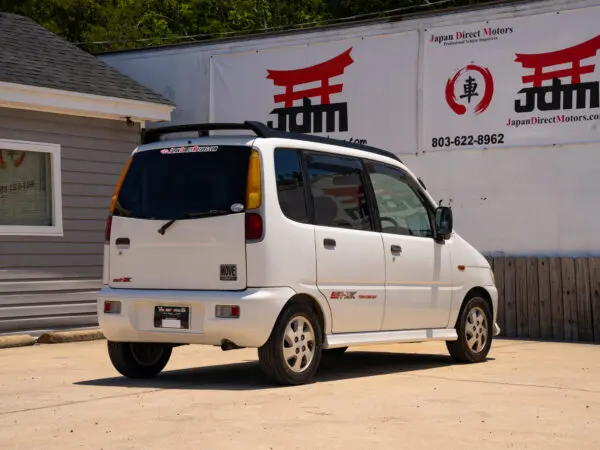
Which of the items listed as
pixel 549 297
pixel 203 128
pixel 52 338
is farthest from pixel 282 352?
pixel 549 297

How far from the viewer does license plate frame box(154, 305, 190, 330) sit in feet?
30.7

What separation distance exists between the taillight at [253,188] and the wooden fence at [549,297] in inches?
270

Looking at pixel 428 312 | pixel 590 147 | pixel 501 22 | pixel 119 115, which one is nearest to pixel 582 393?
pixel 428 312

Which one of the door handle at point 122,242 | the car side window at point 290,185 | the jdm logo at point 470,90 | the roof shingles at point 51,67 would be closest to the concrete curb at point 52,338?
the roof shingles at point 51,67

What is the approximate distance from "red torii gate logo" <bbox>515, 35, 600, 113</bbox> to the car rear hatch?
7.00m

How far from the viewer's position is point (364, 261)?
10258 millimetres

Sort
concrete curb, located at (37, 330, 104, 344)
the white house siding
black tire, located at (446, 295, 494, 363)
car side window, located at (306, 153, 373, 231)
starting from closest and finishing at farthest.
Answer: car side window, located at (306, 153, 373, 231) → black tire, located at (446, 295, 494, 363) → concrete curb, located at (37, 330, 104, 344) → the white house siding

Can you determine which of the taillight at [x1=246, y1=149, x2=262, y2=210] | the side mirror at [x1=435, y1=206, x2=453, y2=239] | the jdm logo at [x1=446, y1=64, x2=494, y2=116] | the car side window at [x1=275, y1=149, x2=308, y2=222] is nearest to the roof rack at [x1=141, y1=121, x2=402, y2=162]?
the car side window at [x1=275, y1=149, x2=308, y2=222]

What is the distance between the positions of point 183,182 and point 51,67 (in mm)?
7246

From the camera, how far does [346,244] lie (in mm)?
10070

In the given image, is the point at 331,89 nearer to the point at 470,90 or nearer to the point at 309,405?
the point at 470,90

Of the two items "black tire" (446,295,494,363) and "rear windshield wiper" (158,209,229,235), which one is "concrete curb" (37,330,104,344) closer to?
"black tire" (446,295,494,363)

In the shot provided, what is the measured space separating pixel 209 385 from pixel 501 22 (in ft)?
26.8

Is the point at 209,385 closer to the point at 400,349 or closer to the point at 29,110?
the point at 400,349
